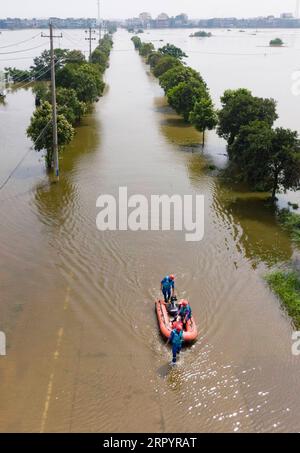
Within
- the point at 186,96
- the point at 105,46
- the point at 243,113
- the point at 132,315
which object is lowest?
the point at 132,315

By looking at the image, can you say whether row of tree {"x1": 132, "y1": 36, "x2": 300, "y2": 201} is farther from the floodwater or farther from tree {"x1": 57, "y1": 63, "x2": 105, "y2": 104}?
tree {"x1": 57, "y1": 63, "x2": 105, "y2": 104}

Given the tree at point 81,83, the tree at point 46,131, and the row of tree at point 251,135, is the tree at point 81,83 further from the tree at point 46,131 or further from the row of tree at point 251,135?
the tree at point 46,131

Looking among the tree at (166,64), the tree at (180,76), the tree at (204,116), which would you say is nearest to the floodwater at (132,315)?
the tree at (204,116)

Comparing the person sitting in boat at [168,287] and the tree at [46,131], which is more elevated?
the tree at [46,131]

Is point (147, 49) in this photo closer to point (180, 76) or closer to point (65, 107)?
point (180, 76)

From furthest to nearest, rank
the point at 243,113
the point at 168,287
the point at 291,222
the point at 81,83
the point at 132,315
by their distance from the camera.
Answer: the point at 81,83, the point at 243,113, the point at 291,222, the point at 168,287, the point at 132,315

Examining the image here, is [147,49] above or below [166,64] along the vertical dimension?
above

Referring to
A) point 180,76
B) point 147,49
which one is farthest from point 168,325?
point 147,49
